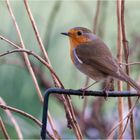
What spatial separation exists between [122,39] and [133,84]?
25 cm

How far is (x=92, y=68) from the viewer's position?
2.42 metres

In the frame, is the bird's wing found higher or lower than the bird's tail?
higher

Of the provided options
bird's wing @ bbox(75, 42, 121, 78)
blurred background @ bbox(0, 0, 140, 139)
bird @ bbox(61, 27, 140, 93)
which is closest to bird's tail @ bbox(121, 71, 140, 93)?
bird @ bbox(61, 27, 140, 93)

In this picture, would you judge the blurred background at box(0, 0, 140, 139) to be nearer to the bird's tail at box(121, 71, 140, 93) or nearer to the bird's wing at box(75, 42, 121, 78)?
the bird's wing at box(75, 42, 121, 78)

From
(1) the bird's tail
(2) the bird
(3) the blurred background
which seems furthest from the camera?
(3) the blurred background

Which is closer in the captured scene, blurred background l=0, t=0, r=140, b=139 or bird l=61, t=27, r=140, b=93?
bird l=61, t=27, r=140, b=93

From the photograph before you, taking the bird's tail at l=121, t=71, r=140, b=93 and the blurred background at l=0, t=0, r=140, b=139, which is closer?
the bird's tail at l=121, t=71, r=140, b=93

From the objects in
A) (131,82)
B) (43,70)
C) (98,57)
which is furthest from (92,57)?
(43,70)

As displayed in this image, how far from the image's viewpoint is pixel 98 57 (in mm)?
2471

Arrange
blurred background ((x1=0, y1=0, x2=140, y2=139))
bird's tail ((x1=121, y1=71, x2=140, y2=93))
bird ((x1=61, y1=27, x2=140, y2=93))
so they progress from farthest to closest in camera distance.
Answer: blurred background ((x1=0, y1=0, x2=140, y2=139))
bird ((x1=61, y1=27, x2=140, y2=93))
bird's tail ((x1=121, y1=71, x2=140, y2=93))

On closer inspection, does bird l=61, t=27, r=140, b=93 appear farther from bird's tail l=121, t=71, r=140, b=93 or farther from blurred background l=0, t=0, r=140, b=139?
blurred background l=0, t=0, r=140, b=139

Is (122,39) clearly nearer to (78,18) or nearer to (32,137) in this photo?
(32,137)

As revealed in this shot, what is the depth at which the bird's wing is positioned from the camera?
2.29 meters

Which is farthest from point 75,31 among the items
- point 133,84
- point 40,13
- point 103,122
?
point 40,13
